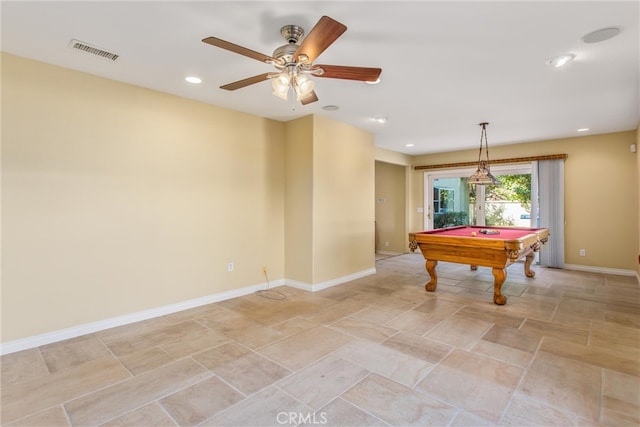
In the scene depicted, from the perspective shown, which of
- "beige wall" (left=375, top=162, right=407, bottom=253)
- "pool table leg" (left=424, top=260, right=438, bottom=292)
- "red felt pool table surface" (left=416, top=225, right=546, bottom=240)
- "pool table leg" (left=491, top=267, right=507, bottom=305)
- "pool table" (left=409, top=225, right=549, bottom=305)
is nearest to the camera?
"pool table" (left=409, top=225, right=549, bottom=305)

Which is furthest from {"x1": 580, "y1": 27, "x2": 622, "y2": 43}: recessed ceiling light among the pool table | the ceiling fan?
the pool table

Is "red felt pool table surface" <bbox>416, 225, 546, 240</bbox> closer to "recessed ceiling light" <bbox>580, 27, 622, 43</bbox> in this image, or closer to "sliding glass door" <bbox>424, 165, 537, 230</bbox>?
"sliding glass door" <bbox>424, 165, 537, 230</bbox>

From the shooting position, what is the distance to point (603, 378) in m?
2.19

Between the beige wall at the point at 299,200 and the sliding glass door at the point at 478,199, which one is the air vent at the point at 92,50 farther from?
the sliding glass door at the point at 478,199

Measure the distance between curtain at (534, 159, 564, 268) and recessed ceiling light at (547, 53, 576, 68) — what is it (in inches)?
152

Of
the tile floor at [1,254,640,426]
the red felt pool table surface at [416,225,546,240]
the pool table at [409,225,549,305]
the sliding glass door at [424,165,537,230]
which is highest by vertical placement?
the sliding glass door at [424,165,537,230]

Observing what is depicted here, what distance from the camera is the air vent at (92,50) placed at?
8.13ft

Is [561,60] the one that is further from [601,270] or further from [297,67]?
[601,270]

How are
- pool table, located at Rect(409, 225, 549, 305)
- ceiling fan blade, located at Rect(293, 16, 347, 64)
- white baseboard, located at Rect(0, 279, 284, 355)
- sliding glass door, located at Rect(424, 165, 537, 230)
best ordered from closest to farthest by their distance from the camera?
ceiling fan blade, located at Rect(293, 16, 347, 64) < white baseboard, located at Rect(0, 279, 284, 355) < pool table, located at Rect(409, 225, 549, 305) < sliding glass door, located at Rect(424, 165, 537, 230)

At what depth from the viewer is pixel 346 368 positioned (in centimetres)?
234

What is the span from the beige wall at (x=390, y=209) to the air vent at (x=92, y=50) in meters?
6.56

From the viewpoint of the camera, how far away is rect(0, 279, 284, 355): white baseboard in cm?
267

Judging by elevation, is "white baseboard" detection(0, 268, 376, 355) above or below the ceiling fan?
below

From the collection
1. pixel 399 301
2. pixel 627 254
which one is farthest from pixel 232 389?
pixel 627 254
